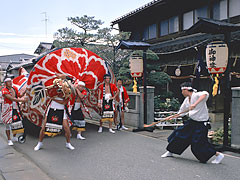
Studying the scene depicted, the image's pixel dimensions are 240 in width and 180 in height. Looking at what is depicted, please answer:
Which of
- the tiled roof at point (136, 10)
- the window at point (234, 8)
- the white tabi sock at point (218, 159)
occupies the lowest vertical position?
the white tabi sock at point (218, 159)

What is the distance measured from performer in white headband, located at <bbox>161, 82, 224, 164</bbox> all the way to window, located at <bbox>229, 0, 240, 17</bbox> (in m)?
6.75

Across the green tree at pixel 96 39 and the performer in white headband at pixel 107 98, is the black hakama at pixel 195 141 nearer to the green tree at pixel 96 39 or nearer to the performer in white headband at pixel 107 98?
the performer in white headband at pixel 107 98

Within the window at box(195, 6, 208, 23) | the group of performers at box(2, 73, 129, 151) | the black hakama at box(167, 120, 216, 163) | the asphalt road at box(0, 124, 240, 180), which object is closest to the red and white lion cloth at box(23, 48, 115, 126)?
the group of performers at box(2, 73, 129, 151)

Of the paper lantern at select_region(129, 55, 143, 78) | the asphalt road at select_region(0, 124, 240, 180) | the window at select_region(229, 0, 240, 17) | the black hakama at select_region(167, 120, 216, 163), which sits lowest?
the asphalt road at select_region(0, 124, 240, 180)

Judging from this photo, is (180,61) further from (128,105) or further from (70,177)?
(70,177)

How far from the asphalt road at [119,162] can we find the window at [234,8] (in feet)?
21.6

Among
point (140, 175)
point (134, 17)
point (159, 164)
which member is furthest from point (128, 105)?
point (134, 17)

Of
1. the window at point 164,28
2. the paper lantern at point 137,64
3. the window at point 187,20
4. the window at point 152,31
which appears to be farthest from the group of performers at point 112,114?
the window at point 152,31

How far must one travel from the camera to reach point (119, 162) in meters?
5.61

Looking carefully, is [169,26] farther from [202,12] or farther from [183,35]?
[202,12]

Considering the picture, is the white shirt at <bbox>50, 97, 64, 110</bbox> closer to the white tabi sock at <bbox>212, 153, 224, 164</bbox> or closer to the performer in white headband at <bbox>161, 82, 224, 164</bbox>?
the performer in white headband at <bbox>161, 82, 224, 164</bbox>

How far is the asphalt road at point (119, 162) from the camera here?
477 cm

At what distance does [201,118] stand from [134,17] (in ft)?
37.6

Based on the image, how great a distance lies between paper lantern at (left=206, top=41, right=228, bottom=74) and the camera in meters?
6.96
